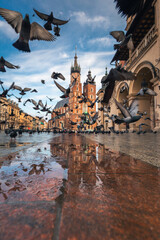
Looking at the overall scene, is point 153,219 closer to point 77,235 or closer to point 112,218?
point 112,218

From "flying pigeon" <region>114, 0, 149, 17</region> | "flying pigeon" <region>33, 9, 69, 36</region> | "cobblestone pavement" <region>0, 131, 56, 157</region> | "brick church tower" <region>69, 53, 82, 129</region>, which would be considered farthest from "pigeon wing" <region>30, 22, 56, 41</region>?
"brick church tower" <region>69, 53, 82, 129</region>

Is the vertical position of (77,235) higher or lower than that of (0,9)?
lower

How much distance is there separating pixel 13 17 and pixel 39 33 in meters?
0.80

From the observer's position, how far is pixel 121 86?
14859 millimetres

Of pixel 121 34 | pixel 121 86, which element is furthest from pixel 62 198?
pixel 121 86

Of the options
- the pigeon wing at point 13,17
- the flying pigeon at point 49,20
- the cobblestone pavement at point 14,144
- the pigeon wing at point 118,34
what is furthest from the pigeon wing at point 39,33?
the cobblestone pavement at point 14,144

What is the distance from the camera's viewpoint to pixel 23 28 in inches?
154

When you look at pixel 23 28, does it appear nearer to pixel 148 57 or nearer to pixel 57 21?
pixel 57 21

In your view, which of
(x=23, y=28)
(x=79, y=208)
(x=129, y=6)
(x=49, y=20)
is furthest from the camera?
(x=49, y=20)

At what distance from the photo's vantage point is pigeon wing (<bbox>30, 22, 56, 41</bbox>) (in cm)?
418

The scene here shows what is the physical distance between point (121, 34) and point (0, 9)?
415 cm

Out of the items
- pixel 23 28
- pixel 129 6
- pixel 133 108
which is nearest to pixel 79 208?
pixel 129 6

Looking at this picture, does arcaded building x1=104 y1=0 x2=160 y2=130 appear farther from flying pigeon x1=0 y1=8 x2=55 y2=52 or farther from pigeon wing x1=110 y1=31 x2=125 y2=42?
flying pigeon x1=0 y1=8 x2=55 y2=52

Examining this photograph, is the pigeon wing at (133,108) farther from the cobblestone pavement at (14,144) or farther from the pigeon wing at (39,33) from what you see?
the pigeon wing at (39,33)
